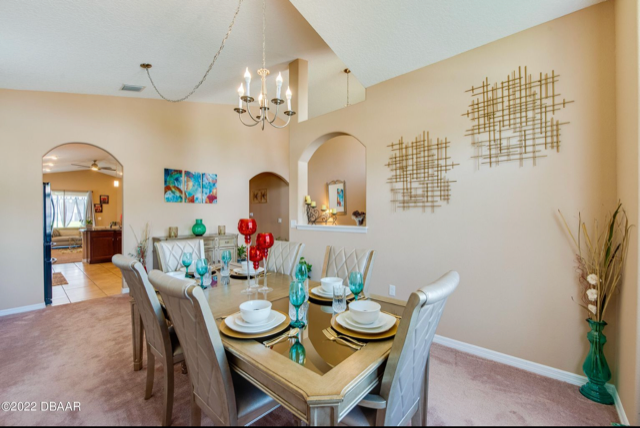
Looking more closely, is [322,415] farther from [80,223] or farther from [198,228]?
[80,223]

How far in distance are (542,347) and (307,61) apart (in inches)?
166

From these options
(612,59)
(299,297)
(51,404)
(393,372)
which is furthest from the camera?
(612,59)

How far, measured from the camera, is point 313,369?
1.06 m

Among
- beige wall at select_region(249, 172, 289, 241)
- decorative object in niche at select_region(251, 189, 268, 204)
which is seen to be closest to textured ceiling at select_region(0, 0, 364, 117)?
beige wall at select_region(249, 172, 289, 241)

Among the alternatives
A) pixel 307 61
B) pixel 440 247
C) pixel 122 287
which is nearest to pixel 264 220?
pixel 122 287

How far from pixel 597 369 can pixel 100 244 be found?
836 cm

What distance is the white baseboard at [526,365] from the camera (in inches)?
71.8

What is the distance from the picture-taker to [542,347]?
2141mm

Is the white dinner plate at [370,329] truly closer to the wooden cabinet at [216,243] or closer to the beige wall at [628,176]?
the beige wall at [628,176]

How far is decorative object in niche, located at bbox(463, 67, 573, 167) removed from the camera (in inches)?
83.4

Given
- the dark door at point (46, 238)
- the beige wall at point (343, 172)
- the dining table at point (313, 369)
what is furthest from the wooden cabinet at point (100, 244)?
the dining table at point (313, 369)

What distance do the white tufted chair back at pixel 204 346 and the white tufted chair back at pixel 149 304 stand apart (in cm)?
39

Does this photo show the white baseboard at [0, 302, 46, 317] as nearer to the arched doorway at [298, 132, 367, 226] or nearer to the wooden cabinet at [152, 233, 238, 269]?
the wooden cabinet at [152, 233, 238, 269]

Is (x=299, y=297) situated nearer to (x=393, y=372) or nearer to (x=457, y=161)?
(x=393, y=372)
